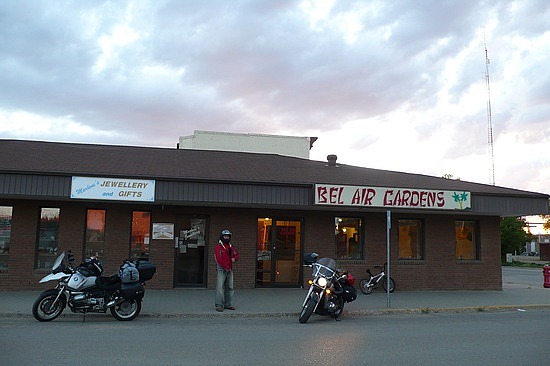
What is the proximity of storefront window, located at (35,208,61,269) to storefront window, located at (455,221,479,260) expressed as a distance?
13.5 metres

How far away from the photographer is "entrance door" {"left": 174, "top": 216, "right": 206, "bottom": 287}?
16.2 meters

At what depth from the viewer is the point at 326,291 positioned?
11.3 meters

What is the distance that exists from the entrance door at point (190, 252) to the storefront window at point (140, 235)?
36.8 inches

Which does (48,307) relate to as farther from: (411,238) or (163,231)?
(411,238)

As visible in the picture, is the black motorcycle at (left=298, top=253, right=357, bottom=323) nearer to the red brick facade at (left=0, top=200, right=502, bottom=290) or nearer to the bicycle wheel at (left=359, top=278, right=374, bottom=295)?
the bicycle wheel at (left=359, top=278, right=374, bottom=295)

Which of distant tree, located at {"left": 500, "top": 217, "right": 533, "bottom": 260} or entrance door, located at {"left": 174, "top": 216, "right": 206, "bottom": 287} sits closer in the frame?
entrance door, located at {"left": 174, "top": 216, "right": 206, "bottom": 287}

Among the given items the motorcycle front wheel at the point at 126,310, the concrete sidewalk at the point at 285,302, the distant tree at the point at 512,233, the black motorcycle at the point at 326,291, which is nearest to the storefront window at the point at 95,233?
the concrete sidewalk at the point at 285,302

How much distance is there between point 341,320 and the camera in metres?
11.6

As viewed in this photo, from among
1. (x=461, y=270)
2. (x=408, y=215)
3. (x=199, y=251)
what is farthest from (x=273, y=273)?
Result: (x=461, y=270)

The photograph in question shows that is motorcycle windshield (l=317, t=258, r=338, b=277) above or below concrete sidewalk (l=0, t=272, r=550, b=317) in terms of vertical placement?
above

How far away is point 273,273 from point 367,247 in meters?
3.36

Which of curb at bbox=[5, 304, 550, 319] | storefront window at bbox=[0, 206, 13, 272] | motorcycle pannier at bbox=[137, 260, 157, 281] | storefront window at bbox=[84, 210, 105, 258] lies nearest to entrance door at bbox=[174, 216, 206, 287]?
storefront window at bbox=[84, 210, 105, 258]

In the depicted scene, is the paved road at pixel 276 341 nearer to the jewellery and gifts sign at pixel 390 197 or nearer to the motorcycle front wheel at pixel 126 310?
the motorcycle front wheel at pixel 126 310

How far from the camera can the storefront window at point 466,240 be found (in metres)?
18.2
